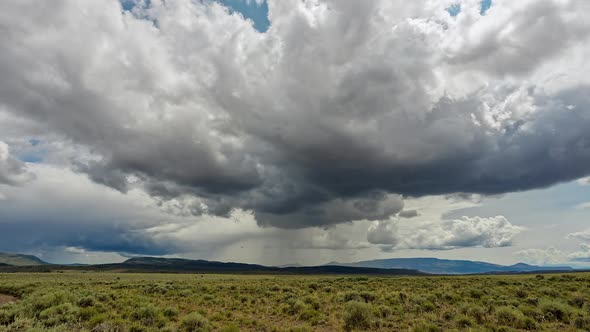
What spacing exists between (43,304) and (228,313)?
1384cm

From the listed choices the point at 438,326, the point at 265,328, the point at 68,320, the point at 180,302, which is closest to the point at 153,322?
the point at 68,320

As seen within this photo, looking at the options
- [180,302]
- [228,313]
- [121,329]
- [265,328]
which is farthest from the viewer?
[180,302]

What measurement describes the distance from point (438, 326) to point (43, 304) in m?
28.1

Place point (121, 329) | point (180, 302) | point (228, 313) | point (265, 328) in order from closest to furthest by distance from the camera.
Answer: point (121, 329) < point (265, 328) < point (228, 313) < point (180, 302)

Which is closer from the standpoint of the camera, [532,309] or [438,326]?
[438,326]

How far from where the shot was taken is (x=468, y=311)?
2153cm

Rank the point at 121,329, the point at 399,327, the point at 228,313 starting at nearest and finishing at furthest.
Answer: the point at 121,329, the point at 399,327, the point at 228,313

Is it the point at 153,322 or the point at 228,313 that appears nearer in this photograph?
the point at 153,322

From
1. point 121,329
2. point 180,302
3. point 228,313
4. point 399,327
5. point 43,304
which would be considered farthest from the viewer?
point 180,302

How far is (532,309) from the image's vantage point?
71.9ft

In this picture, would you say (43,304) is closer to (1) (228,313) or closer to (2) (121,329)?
(2) (121,329)

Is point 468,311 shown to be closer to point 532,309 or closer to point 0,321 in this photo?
point 532,309

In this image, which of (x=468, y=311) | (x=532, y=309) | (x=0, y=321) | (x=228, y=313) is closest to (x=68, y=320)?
(x=0, y=321)

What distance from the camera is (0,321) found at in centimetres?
1962
